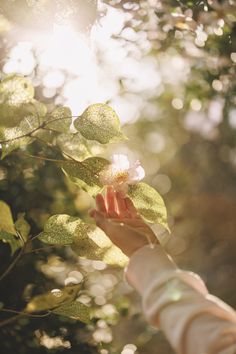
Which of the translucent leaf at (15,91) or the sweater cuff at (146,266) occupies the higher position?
the translucent leaf at (15,91)

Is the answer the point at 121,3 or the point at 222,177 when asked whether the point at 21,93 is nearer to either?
the point at 121,3

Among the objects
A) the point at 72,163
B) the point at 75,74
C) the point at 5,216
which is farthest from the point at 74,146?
the point at 75,74

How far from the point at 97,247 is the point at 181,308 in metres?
0.14

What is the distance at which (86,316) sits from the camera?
0.62 m

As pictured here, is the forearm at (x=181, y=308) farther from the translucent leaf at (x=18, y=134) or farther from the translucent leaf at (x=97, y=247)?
the translucent leaf at (x=18, y=134)

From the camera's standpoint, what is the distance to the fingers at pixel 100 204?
23.6 inches

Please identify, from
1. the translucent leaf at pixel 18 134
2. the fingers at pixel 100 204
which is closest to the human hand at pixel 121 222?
the fingers at pixel 100 204

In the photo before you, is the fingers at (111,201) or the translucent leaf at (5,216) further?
the fingers at (111,201)

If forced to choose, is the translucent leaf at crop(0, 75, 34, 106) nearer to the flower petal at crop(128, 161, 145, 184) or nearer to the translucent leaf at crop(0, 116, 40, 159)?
the translucent leaf at crop(0, 116, 40, 159)

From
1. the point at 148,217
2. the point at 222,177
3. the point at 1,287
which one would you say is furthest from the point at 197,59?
the point at 222,177

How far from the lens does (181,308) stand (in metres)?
0.51

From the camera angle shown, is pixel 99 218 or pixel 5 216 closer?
pixel 5 216

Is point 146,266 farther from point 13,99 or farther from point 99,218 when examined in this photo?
point 13,99

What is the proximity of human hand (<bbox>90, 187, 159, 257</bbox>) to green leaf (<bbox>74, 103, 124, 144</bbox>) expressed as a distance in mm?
72
